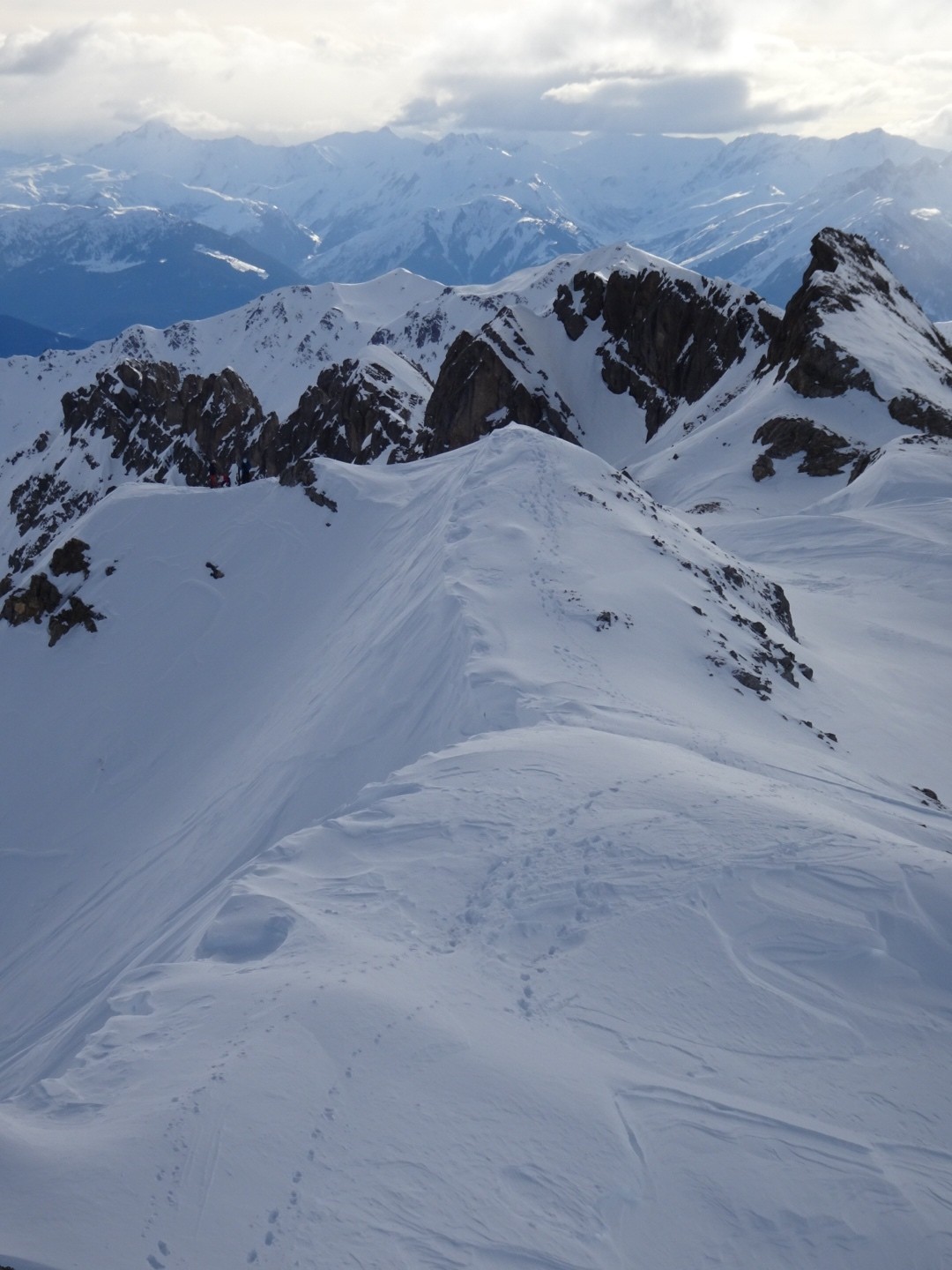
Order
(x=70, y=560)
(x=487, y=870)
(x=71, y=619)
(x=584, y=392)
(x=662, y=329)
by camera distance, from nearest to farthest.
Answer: (x=487, y=870), (x=71, y=619), (x=70, y=560), (x=662, y=329), (x=584, y=392)

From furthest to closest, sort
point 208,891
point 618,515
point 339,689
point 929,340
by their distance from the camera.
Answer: point 929,340, point 618,515, point 339,689, point 208,891

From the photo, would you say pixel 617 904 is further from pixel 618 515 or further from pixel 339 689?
pixel 618 515

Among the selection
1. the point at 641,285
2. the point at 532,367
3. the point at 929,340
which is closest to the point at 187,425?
the point at 532,367

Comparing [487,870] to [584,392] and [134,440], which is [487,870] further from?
[134,440]

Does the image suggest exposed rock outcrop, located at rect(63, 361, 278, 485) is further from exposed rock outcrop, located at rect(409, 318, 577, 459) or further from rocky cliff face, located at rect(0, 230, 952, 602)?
exposed rock outcrop, located at rect(409, 318, 577, 459)

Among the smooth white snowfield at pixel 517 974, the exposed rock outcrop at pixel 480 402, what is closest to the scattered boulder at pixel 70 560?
the smooth white snowfield at pixel 517 974

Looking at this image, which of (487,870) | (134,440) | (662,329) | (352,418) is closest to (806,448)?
(487,870)

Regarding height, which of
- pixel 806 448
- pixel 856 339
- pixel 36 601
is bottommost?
pixel 806 448

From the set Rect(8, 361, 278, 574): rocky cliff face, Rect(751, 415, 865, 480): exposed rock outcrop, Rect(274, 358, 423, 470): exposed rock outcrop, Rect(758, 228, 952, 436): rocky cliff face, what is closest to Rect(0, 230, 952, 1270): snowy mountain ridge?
Rect(751, 415, 865, 480): exposed rock outcrop
